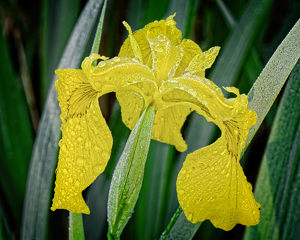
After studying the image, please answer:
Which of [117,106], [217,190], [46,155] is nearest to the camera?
[217,190]

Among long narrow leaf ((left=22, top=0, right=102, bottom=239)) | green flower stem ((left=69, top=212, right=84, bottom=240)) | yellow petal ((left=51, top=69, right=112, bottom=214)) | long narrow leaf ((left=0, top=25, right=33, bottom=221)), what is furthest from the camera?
long narrow leaf ((left=0, top=25, right=33, bottom=221))

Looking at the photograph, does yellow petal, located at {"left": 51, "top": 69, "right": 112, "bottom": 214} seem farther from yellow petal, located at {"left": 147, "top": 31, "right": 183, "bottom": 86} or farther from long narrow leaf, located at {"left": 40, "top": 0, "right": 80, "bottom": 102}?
long narrow leaf, located at {"left": 40, "top": 0, "right": 80, "bottom": 102}

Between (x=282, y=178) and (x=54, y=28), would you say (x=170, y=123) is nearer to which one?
(x=282, y=178)

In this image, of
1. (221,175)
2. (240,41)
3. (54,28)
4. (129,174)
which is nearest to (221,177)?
(221,175)

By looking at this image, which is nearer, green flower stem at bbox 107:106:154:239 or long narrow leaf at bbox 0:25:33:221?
green flower stem at bbox 107:106:154:239

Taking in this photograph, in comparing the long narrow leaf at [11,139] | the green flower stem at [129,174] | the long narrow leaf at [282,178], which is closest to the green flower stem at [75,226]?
the green flower stem at [129,174]

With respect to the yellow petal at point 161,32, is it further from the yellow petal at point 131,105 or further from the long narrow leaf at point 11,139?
the long narrow leaf at point 11,139

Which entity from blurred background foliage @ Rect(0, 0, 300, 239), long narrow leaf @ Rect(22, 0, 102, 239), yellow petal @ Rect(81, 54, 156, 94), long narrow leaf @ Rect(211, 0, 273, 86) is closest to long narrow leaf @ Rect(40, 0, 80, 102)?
blurred background foliage @ Rect(0, 0, 300, 239)

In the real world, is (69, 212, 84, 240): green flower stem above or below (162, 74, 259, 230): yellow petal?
below
